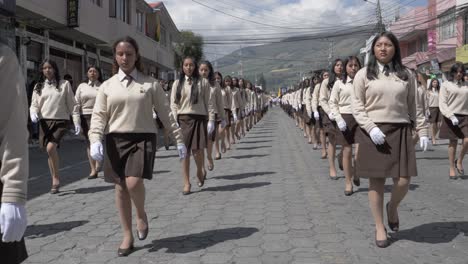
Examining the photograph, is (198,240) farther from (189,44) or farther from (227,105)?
(189,44)

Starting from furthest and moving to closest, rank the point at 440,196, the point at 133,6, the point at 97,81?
1. the point at 133,6
2. the point at 97,81
3. the point at 440,196

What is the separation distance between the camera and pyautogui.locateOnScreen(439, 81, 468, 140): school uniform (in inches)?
328

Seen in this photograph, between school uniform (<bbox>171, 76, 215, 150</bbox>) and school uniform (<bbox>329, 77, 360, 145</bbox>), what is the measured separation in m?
1.85

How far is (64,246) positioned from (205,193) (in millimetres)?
2873

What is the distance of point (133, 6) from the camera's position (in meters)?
28.1

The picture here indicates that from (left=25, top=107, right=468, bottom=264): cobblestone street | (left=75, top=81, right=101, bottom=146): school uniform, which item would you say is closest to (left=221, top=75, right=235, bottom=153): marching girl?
(left=25, top=107, right=468, bottom=264): cobblestone street

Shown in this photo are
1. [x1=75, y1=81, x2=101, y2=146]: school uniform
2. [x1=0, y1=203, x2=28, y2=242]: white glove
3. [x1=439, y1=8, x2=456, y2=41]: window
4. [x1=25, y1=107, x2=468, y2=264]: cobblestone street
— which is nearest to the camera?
[x1=0, y1=203, x2=28, y2=242]: white glove

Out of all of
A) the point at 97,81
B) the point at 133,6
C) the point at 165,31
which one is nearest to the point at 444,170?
the point at 97,81

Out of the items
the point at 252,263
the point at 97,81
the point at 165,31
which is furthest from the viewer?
the point at 165,31

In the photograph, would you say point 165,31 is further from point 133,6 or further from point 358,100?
point 358,100

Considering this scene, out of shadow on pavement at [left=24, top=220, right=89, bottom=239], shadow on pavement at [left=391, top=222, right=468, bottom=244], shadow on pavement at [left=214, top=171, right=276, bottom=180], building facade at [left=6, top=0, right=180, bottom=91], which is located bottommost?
shadow on pavement at [left=24, top=220, right=89, bottom=239]

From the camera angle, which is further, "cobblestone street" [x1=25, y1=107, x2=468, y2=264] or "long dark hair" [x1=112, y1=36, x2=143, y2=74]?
"long dark hair" [x1=112, y1=36, x2=143, y2=74]

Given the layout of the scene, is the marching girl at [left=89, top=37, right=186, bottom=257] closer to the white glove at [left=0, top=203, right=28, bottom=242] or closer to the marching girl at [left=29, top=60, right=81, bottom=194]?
the white glove at [left=0, top=203, right=28, bottom=242]

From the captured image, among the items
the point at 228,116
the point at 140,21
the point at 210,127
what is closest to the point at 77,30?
the point at 228,116
